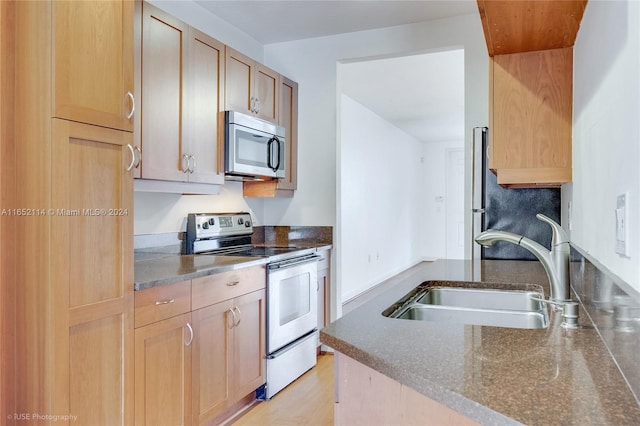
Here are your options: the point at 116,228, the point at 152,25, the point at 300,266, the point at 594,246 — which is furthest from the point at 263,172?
the point at 594,246

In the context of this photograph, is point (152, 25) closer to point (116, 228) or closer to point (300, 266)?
point (116, 228)

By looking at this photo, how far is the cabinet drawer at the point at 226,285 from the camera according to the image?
223 centimetres

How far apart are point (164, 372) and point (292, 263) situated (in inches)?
46.6

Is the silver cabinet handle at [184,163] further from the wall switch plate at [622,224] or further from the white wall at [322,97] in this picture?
the wall switch plate at [622,224]

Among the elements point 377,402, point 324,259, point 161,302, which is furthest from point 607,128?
point 324,259

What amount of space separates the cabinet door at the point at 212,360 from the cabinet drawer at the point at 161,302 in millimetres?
111

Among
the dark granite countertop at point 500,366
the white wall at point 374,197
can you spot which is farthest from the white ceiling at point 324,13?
the dark granite countertop at point 500,366

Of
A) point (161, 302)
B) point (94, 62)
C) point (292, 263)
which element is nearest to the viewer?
point (94, 62)

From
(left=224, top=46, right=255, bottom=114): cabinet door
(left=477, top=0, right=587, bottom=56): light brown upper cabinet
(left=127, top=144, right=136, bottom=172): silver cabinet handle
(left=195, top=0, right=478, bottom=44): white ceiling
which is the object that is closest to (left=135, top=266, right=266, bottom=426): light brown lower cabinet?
(left=127, top=144, right=136, bottom=172): silver cabinet handle

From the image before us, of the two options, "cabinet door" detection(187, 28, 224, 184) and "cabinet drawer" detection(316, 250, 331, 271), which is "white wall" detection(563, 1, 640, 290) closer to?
"cabinet door" detection(187, 28, 224, 184)

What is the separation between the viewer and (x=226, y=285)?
244 centimetres

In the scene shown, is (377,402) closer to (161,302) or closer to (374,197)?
(161,302)

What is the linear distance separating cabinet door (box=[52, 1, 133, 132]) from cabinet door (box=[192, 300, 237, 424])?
3.19ft

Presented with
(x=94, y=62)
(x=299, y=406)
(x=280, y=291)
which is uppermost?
(x=94, y=62)
